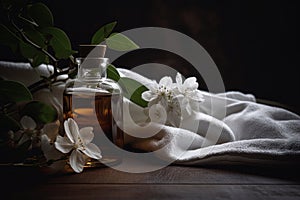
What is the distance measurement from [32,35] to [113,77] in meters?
0.14

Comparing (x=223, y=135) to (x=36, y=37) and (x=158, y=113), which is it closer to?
(x=158, y=113)

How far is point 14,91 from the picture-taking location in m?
0.62

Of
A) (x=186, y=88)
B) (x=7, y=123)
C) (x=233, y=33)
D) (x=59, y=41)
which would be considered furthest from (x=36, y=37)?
(x=233, y=33)

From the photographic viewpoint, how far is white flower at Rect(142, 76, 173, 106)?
0.69 meters

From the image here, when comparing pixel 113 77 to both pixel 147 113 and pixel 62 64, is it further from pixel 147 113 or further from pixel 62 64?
pixel 62 64

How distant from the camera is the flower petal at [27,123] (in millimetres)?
646

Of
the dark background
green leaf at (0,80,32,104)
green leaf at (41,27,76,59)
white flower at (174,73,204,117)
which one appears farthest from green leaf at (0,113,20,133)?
the dark background

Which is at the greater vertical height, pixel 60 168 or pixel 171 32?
pixel 171 32

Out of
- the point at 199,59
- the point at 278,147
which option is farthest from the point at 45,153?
the point at 199,59

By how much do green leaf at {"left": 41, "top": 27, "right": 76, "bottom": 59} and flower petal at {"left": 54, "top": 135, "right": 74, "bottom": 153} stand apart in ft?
0.50

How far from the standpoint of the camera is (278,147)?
0.62m

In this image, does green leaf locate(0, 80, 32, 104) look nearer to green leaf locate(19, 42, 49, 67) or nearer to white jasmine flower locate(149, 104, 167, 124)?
green leaf locate(19, 42, 49, 67)

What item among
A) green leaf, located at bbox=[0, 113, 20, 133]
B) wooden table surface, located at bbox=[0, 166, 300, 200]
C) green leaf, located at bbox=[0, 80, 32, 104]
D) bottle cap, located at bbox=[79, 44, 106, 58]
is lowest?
wooden table surface, located at bbox=[0, 166, 300, 200]

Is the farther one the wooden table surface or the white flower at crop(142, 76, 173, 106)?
the white flower at crop(142, 76, 173, 106)
